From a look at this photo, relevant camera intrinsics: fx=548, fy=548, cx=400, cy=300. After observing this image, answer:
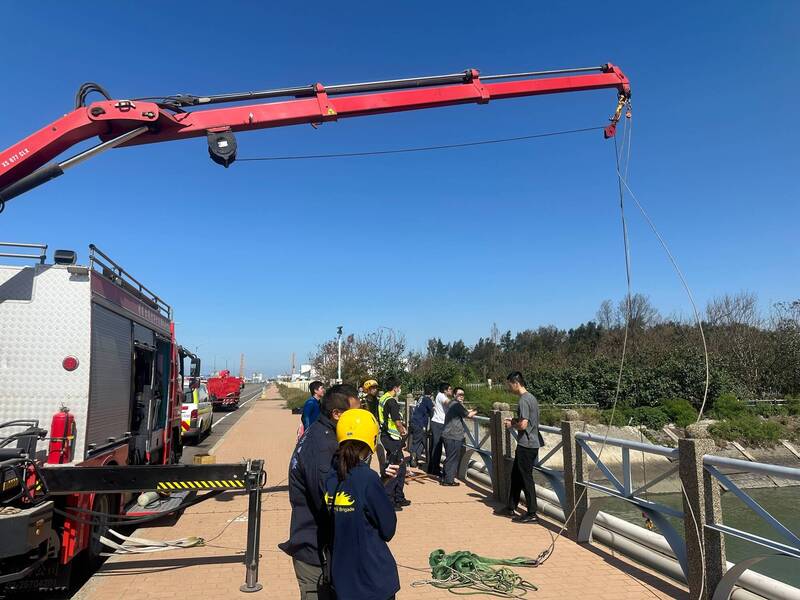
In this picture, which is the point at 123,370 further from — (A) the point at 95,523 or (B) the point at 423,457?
(B) the point at 423,457

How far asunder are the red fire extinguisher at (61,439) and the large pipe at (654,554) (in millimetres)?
5660

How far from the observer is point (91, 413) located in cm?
554

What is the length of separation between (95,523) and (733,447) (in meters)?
24.0

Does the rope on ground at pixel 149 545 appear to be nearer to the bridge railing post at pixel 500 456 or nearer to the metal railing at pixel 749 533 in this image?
the bridge railing post at pixel 500 456

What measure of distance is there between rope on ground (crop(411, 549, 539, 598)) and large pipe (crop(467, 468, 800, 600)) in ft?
3.36

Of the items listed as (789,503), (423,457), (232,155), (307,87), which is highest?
(307,87)

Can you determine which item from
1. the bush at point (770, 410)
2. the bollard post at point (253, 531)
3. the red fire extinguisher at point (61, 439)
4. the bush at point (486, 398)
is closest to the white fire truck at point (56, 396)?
the red fire extinguisher at point (61, 439)

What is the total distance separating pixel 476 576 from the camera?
Answer: 5.23 m

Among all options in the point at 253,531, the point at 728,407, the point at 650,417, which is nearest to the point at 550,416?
the point at 650,417

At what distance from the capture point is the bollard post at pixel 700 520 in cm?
448

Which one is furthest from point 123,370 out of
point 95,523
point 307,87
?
point 307,87

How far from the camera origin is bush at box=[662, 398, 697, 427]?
2453cm

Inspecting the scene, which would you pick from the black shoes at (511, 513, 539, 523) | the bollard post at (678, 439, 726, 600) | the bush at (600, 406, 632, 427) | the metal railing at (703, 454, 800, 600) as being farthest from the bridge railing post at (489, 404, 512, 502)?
the bush at (600, 406, 632, 427)

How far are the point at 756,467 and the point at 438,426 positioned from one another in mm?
7336
